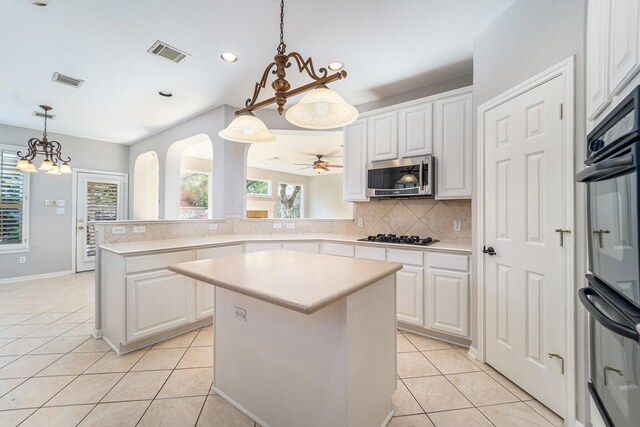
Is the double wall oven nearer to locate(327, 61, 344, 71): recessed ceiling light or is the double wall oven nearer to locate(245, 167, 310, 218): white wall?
locate(327, 61, 344, 71): recessed ceiling light

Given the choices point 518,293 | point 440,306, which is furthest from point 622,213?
point 440,306

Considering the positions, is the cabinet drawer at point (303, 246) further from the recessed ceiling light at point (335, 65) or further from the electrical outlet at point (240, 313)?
the recessed ceiling light at point (335, 65)

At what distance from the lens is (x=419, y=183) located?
2760mm

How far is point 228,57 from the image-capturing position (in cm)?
258

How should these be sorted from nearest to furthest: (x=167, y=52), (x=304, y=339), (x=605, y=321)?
(x=605, y=321), (x=304, y=339), (x=167, y=52)

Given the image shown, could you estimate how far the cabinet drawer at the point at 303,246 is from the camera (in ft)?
10.4

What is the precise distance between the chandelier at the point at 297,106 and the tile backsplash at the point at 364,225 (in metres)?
1.84

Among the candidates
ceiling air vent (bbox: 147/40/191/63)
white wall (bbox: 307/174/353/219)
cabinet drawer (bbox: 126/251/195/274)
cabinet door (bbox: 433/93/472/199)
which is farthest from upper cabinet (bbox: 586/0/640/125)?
white wall (bbox: 307/174/353/219)

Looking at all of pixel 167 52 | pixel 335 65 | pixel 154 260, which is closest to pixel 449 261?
pixel 335 65

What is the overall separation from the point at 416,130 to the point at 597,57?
67.0 inches

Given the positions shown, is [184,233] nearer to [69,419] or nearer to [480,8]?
[69,419]

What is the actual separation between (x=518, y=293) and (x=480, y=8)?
204 centimetres

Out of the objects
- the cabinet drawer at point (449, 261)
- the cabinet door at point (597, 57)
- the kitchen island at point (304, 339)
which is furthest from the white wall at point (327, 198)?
the cabinet door at point (597, 57)

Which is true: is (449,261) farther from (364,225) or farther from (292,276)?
(292,276)
